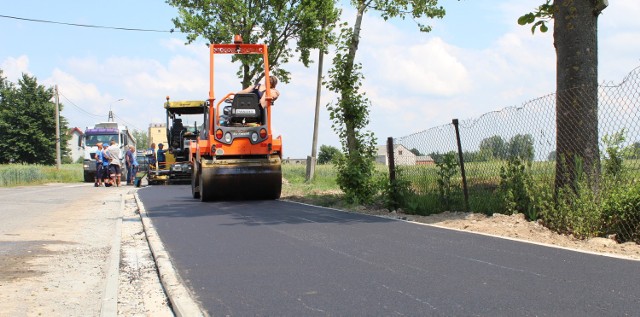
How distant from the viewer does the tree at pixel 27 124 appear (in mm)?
66125

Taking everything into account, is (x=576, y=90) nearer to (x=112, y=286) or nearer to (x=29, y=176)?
(x=112, y=286)

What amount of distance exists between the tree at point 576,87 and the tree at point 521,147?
388mm

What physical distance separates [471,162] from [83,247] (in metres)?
6.18

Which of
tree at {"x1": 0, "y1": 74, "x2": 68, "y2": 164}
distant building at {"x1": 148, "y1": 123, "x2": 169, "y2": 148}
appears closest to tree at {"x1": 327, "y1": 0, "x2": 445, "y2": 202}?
distant building at {"x1": 148, "y1": 123, "x2": 169, "y2": 148}

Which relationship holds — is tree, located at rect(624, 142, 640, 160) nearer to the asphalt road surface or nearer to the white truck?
the asphalt road surface

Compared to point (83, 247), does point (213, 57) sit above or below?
above

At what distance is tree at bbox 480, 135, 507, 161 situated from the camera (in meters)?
10.0

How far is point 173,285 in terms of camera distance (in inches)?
A: 218

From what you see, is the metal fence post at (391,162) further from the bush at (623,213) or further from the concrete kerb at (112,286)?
the concrete kerb at (112,286)

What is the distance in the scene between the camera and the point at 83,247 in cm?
855

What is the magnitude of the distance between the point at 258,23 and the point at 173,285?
25.2 meters

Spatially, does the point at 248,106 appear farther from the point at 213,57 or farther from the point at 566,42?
the point at 566,42

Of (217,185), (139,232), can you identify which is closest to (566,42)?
(139,232)

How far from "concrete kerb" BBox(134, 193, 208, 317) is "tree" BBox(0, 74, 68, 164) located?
64.4 meters
